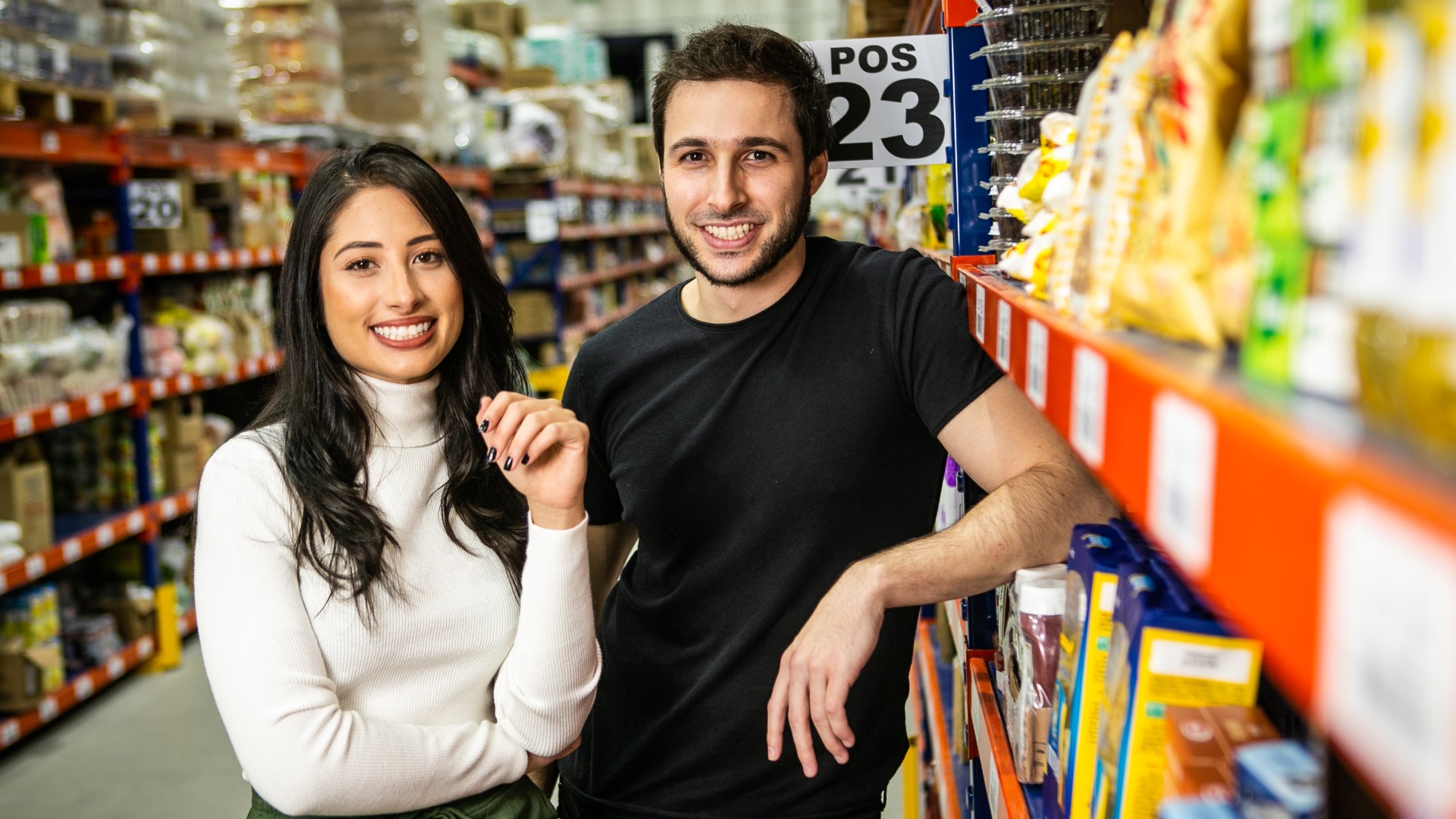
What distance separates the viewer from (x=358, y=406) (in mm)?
1591

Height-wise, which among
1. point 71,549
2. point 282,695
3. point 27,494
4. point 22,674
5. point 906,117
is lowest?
point 22,674

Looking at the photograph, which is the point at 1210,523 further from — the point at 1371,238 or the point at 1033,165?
the point at 1033,165

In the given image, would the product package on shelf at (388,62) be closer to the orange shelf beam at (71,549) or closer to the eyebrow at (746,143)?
the orange shelf beam at (71,549)

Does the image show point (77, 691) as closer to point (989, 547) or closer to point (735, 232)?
point (735, 232)

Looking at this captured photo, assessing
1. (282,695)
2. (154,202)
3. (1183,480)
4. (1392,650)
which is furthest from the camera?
(154,202)

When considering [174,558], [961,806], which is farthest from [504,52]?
[961,806]

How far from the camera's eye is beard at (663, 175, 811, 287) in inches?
65.1

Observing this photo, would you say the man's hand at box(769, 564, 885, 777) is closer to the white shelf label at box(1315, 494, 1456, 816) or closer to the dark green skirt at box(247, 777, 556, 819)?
the dark green skirt at box(247, 777, 556, 819)

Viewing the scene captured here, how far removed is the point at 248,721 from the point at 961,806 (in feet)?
4.48

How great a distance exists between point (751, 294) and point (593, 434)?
346 mm

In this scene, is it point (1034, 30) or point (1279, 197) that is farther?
point (1034, 30)

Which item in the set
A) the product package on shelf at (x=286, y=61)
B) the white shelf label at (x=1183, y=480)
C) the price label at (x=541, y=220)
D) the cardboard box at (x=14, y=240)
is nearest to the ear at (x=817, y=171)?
the white shelf label at (x=1183, y=480)

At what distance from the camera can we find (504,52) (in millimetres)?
9250

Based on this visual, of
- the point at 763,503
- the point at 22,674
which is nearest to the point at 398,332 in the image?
the point at 763,503
